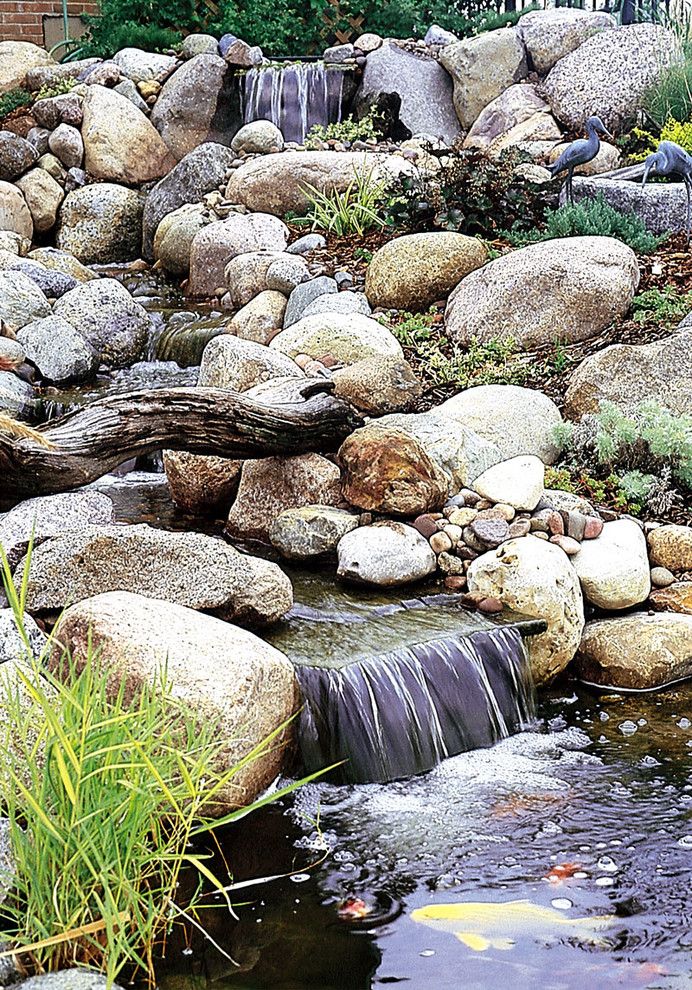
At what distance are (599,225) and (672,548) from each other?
3159 mm

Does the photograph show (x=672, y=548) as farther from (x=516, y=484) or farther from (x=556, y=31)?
(x=556, y=31)

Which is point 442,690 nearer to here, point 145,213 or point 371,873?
point 371,873

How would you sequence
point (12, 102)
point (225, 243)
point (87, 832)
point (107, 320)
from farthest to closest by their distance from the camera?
point (12, 102) < point (225, 243) < point (107, 320) < point (87, 832)

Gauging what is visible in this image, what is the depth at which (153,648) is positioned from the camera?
3732mm

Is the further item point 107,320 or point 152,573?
point 107,320

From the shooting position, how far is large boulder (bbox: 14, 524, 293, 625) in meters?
4.48

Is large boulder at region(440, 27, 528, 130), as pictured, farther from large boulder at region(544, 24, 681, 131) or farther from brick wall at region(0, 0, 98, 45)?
brick wall at region(0, 0, 98, 45)

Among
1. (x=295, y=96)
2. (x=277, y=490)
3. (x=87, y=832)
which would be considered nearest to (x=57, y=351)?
(x=277, y=490)

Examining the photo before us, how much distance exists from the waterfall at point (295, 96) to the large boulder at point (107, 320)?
4.41m

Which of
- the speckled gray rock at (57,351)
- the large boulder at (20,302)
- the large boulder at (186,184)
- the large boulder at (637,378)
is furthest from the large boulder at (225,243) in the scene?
the large boulder at (637,378)

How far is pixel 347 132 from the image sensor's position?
Result: 38.8ft

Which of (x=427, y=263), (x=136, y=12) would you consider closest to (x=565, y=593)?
(x=427, y=263)

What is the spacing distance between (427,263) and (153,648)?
4880 mm

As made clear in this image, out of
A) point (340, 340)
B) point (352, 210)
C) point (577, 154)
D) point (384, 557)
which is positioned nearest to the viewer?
point (384, 557)
